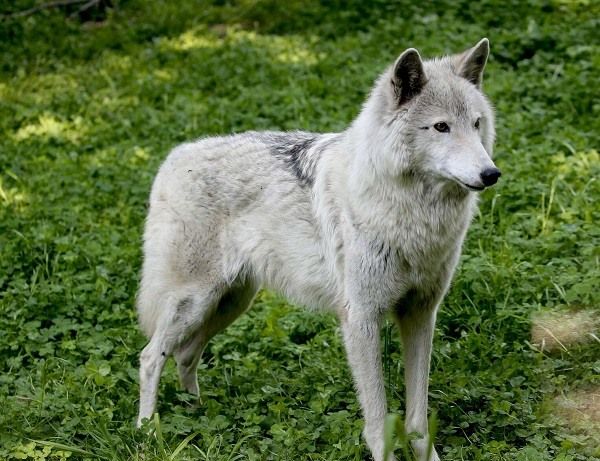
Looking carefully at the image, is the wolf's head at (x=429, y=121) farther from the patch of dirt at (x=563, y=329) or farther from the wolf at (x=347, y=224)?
the patch of dirt at (x=563, y=329)

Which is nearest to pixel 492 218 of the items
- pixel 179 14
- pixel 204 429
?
pixel 204 429

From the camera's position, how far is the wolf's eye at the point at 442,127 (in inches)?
168

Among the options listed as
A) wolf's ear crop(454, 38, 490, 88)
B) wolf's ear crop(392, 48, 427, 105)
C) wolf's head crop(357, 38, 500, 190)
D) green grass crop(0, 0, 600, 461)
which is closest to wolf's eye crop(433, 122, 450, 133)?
wolf's head crop(357, 38, 500, 190)

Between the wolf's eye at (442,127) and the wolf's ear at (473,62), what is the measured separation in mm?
365

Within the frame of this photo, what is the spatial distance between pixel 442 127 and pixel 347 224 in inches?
28.4

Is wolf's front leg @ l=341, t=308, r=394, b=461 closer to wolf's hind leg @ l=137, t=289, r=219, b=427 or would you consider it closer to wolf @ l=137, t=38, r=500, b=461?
wolf @ l=137, t=38, r=500, b=461

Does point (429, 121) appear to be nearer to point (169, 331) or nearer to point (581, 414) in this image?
point (581, 414)

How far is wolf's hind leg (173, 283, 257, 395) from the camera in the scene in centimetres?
557

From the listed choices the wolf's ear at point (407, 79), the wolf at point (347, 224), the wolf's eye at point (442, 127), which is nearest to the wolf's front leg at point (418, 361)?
the wolf at point (347, 224)

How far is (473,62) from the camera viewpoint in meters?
4.52

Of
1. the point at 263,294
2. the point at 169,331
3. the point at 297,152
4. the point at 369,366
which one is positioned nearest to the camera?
the point at 369,366

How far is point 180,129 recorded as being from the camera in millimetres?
9148

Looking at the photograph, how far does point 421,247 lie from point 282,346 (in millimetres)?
1789

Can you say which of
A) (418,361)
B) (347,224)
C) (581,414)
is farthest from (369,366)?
(581,414)
